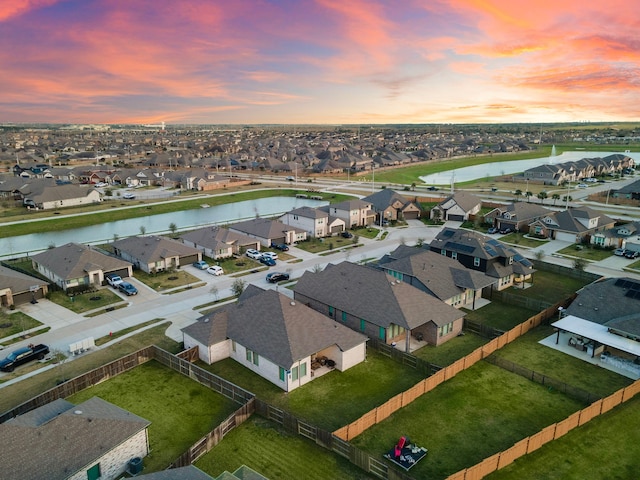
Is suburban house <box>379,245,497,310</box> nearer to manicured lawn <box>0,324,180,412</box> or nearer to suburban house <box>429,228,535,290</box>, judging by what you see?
suburban house <box>429,228,535,290</box>

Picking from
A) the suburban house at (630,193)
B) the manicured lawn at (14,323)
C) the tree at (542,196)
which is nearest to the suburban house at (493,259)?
the manicured lawn at (14,323)

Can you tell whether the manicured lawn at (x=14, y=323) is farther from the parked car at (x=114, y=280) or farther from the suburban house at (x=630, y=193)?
the suburban house at (x=630, y=193)

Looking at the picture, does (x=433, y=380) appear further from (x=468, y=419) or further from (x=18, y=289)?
(x=18, y=289)

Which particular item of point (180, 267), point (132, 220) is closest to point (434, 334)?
point (180, 267)

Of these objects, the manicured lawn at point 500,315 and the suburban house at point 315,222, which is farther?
the suburban house at point 315,222

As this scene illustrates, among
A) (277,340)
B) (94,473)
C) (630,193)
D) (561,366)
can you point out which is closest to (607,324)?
(561,366)

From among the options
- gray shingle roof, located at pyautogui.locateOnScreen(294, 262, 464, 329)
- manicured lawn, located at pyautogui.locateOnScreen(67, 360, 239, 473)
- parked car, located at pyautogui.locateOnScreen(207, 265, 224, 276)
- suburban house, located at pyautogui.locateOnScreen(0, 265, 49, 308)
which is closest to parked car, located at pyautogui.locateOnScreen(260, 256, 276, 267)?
parked car, located at pyautogui.locateOnScreen(207, 265, 224, 276)

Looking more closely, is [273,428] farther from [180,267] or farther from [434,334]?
[180,267]
